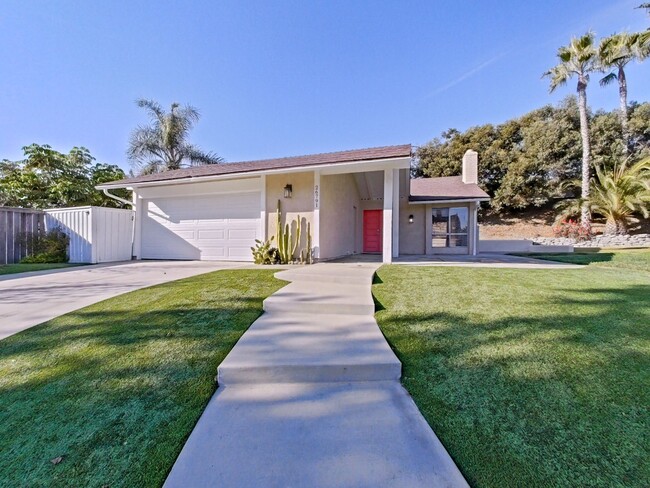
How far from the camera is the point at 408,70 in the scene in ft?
38.8

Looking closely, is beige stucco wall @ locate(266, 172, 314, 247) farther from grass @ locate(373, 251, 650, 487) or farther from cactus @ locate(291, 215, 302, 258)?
grass @ locate(373, 251, 650, 487)

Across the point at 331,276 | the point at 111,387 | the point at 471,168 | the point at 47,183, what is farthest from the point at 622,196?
the point at 47,183

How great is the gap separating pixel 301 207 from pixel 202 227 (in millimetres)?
3904

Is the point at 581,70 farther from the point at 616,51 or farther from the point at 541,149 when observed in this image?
the point at 541,149

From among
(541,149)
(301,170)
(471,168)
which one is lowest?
(301,170)

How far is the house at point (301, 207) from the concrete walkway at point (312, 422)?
18.1 ft

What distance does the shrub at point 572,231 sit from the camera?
1532 centimetres

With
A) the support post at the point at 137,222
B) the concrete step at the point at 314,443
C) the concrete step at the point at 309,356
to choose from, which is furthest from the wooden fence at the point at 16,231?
the concrete step at the point at 314,443

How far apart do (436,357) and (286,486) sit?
1820mm

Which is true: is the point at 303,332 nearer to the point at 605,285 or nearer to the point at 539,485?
the point at 539,485

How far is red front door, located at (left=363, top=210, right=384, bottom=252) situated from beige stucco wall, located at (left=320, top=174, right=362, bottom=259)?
0.46 meters

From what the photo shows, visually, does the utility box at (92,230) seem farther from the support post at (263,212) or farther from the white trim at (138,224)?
the support post at (263,212)

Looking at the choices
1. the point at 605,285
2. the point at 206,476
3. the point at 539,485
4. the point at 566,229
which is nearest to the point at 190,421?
the point at 206,476

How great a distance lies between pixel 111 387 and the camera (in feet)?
7.48
